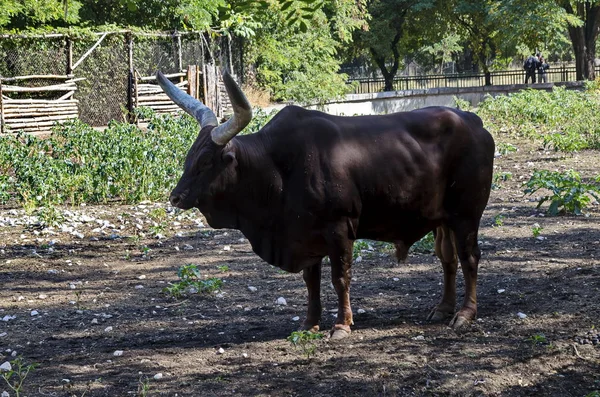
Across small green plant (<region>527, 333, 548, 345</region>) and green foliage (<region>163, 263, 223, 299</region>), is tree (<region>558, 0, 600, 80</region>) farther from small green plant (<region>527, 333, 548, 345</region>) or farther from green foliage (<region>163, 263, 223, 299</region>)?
small green plant (<region>527, 333, 548, 345</region>)

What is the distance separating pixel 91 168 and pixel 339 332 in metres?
6.82

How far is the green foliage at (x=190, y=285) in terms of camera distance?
7.82 m

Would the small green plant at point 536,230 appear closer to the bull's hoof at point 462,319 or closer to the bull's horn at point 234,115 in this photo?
the bull's hoof at point 462,319

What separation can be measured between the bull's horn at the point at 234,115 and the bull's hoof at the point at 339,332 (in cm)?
148

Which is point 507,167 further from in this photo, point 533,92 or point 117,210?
point 533,92

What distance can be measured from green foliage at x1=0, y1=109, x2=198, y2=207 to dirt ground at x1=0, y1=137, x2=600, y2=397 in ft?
2.22

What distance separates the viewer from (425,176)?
21.4 feet

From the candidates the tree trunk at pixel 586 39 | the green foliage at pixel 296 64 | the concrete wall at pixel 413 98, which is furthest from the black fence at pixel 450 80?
the green foliage at pixel 296 64

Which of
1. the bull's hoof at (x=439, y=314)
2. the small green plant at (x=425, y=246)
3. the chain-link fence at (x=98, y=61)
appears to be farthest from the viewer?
the chain-link fence at (x=98, y=61)

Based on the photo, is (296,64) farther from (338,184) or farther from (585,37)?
(338,184)

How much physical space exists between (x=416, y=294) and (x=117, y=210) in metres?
5.40

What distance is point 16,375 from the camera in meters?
5.82

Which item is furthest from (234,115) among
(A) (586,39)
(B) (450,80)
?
(B) (450,80)

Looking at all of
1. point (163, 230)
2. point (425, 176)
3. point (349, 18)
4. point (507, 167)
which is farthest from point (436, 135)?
point (349, 18)
